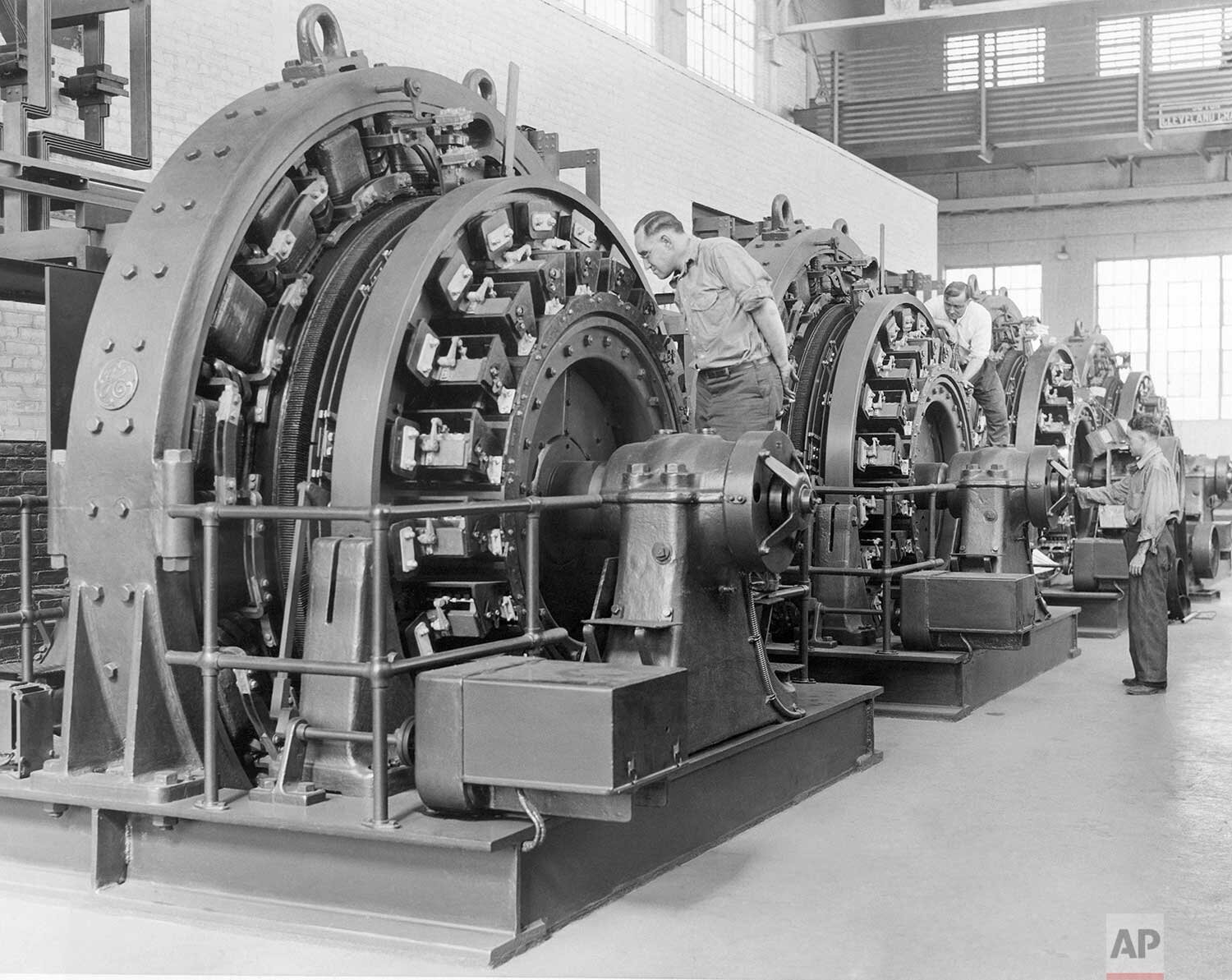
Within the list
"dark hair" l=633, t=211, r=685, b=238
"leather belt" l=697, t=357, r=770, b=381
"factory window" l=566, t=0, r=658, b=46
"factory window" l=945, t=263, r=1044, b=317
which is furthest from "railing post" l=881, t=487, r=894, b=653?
"factory window" l=945, t=263, r=1044, b=317

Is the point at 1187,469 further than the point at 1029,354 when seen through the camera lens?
Yes

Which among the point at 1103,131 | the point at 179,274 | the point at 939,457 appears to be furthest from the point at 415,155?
the point at 1103,131

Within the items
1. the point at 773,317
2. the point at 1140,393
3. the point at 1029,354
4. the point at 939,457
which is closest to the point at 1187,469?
the point at 1140,393

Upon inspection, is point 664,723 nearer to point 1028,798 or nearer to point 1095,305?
point 1028,798

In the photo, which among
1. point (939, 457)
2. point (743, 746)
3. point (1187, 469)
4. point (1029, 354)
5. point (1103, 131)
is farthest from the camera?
point (1103, 131)

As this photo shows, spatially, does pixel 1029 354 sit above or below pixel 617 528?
above

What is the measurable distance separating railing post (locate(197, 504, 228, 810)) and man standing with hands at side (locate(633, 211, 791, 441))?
3188 mm

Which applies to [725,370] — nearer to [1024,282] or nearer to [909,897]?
[909,897]

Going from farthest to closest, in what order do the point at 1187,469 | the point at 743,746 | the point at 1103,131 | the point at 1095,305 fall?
the point at 1095,305 → the point at 1103,131 → the point at 1187,469 → the point at 743,746

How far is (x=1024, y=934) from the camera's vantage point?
3.51 metres

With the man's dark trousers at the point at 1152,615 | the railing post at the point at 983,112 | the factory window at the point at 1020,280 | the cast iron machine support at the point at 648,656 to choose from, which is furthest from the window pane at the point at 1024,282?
the cast iron machine support at the point at 648,656

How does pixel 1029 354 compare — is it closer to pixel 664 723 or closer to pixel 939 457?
pixel 939 457

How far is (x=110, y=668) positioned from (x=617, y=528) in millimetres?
1527

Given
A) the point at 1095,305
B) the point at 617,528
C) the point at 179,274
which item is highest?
the point at 1095,305
